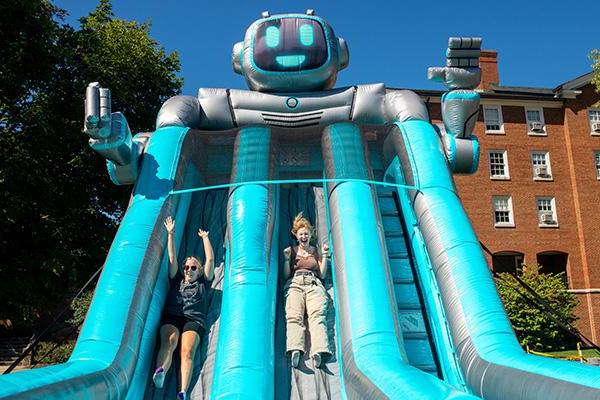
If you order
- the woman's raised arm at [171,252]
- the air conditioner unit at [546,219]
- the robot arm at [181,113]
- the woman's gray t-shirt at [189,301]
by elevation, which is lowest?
the woman's gray t-shirt at [189,301]

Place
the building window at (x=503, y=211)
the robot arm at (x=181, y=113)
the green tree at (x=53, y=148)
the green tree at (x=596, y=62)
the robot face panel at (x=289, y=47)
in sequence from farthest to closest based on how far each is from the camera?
1. the building window at (x=503, y=211)
2. the green tree at (x=596, y=62)
3. the green tree at (x=53, y=148)
4. the robot face panel at (x=289, y=47)
5. the robot arm at (x=181, y=113)

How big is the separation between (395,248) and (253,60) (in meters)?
2.25

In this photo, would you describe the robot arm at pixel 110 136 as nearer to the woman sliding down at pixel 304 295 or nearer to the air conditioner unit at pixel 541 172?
the woman sliding down at pixel 304 295

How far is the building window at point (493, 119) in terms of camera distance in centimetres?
2117

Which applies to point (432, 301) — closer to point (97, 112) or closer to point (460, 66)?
point (460, 66)

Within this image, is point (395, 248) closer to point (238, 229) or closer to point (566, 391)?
point (238, 229)

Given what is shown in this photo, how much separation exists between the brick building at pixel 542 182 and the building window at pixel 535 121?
0.04m

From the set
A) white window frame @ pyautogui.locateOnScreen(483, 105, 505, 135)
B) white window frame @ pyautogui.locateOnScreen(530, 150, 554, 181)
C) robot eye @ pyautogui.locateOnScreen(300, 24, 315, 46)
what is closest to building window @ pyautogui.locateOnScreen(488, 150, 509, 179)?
white window frame @ pyautogui.locateOnScreen(483, 105, 505, 135)

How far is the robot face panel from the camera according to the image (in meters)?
5.70

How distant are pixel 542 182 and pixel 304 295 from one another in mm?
18744

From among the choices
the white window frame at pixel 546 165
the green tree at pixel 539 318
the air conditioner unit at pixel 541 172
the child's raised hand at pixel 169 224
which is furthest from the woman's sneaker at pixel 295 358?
the air conditioner unit at pixel 541 172

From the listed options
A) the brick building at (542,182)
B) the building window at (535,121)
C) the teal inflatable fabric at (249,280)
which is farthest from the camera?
the building window at (535,121)

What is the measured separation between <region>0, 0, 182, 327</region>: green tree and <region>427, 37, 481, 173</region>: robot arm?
711 centimetres

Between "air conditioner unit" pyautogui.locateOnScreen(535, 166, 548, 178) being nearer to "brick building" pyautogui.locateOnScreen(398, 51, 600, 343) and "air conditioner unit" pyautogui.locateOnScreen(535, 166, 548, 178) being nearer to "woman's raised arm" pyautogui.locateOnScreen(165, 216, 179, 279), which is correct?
"brick building" pyautogui.locateOnScreen(398, 51, 600, 343)
